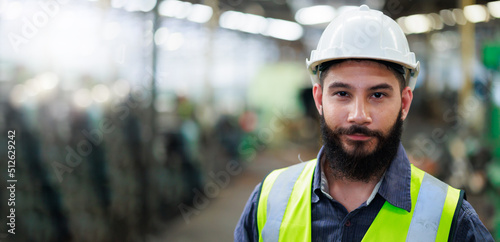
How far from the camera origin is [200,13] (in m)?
3.23

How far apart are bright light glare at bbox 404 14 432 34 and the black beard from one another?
2585mm

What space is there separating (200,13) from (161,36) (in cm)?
37

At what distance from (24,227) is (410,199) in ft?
9.50

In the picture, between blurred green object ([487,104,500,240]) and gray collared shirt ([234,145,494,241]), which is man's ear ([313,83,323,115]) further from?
blurred green object ([487,104,500,240])

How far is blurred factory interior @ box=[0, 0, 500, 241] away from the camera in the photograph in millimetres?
2900

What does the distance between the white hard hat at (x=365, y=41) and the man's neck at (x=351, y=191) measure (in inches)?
13.7

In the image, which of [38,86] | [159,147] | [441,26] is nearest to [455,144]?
[441,26]

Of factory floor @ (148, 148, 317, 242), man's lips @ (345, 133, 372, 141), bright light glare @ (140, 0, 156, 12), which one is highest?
bright light glare @ (140, 0, 156, 12)

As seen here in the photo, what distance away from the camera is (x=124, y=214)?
324 centimetres

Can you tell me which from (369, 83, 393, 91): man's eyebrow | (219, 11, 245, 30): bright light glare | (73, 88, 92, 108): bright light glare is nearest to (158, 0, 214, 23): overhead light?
(219, 11, 245, 30): bright light glare

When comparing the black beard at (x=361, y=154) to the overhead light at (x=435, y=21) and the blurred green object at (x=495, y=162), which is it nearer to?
the blurred green object at (x=495, y=162)

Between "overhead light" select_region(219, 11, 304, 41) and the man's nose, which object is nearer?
the man's nose

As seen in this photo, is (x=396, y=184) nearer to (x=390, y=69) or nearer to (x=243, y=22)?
(x=390, y=69)

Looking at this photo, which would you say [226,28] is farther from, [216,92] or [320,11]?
[320,11]
